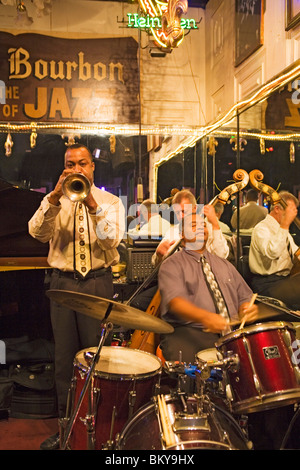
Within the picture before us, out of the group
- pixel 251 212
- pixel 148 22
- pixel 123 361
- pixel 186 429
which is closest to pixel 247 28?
pixel 148 22

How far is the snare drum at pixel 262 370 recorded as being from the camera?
6.57 ft

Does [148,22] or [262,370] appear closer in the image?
[262,370]

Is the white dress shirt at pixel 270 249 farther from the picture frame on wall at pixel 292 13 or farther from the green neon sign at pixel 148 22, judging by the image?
the green neon sign at pixel 148 22

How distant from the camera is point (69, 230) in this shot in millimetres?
3080

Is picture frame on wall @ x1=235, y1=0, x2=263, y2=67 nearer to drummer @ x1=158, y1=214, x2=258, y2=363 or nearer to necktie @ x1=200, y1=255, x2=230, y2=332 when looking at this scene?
drummer @ x1=158, y1=214, x2=258, y2=363

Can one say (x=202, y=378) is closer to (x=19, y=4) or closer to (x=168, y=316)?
(x=168, y=316)

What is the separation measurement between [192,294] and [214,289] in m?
0.15

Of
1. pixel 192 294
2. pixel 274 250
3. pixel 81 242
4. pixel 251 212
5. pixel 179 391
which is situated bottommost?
pixel 179 391

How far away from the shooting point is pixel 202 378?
189cm

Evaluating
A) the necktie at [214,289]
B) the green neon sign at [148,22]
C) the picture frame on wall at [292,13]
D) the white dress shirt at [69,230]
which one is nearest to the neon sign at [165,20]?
the green neon sign at [148,22]

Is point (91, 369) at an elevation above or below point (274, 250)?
below

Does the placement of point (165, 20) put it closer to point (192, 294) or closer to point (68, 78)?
point (68, 78)

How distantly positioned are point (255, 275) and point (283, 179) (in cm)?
99

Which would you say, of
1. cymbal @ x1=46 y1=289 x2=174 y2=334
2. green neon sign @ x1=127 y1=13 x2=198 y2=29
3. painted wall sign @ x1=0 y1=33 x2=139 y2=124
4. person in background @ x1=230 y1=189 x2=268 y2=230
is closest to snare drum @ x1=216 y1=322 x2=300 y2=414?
cymbal @ x1=46 y1=289 x2=174 y2=334
